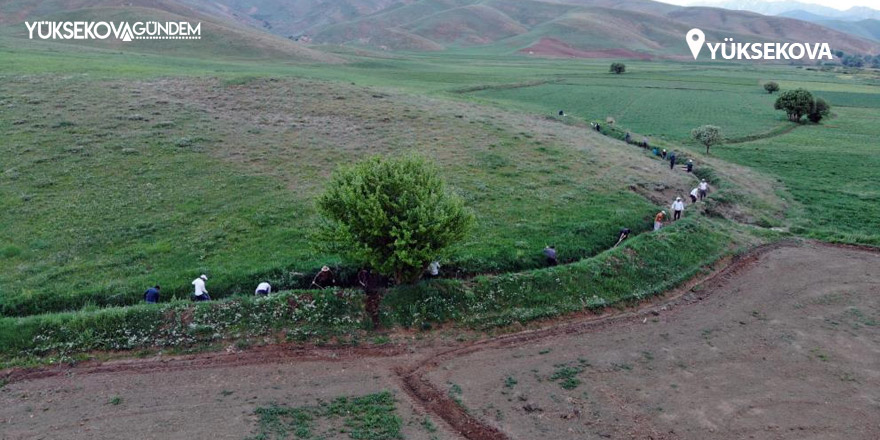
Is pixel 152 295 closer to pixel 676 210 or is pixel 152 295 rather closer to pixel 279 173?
pixel 279 173

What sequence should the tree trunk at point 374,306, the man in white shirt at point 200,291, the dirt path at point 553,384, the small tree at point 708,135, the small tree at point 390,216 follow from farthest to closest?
the small tree at point 708,135, the man in white shirt at point 200,291, the tree trunk at point 374,306, the small tree at point 390,216, the dirt path at point 553,384

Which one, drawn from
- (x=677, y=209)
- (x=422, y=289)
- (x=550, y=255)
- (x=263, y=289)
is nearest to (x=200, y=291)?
(x=263, y=289)

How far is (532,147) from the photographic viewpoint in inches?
1759

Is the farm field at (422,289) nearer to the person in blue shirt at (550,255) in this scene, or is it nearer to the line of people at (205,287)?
the person in blue shirt at (550,255)

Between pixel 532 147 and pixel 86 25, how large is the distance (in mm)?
111457

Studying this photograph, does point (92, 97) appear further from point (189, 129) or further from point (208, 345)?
point (208, 345)

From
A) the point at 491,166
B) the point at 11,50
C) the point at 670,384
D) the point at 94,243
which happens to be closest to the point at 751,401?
the point at 670,384

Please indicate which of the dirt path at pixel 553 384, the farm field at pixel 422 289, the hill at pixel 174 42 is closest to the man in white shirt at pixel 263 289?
Answer: the farm field at pixel 422 289

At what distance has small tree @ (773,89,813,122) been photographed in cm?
6575

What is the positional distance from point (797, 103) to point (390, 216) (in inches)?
2573

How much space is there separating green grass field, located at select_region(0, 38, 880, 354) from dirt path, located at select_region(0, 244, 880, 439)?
3.58 metres

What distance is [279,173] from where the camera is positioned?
117ft

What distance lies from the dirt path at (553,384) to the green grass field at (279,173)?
358 cm

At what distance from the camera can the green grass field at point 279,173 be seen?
2458cm
